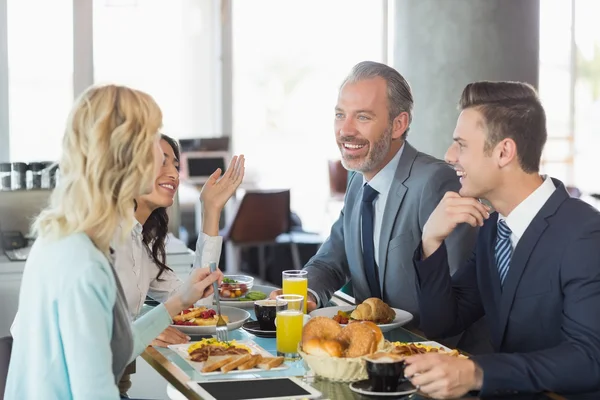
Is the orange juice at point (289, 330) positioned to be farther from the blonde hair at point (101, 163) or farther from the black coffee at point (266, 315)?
the blonde hair at point (101, 163)

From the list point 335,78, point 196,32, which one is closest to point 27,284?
point 196,32

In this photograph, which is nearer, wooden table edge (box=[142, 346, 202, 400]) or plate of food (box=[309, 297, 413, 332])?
wooden table edge (box=[142, 346, 202, 400])

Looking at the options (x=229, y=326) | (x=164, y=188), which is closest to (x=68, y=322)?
(x=229, y=326)

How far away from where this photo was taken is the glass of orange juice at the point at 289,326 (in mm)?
2230

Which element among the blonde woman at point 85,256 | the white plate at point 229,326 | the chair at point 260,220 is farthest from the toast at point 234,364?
the chair at point 260,220

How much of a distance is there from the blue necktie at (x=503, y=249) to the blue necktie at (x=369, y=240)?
24.2 inches

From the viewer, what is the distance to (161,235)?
3111 millimetres

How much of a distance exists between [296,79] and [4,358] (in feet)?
23.9

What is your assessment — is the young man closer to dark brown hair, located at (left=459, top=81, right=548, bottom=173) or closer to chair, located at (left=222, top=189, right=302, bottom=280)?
dark brown hair, located at (left=459, top=81, right=548, bottom=173)

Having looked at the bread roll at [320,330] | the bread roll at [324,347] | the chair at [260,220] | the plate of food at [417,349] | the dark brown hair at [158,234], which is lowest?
the chair at [260,220]

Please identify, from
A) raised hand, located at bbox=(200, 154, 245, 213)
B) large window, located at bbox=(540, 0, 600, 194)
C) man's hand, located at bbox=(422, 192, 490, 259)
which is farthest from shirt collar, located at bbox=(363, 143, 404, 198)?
large window, located at bbox=(540, 0, 600, 194)

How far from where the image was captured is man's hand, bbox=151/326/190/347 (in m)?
2.38

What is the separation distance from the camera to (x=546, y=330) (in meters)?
2.29

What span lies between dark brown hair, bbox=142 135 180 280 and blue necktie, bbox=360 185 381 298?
2.13 ft
